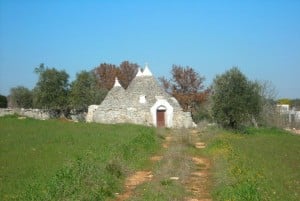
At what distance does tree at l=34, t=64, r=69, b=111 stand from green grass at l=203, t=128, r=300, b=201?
33.6 m

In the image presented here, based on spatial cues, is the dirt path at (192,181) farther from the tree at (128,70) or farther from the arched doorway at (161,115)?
the tree at (128,70)

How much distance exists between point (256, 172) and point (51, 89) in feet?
137

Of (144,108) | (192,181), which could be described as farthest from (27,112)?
(192,181)

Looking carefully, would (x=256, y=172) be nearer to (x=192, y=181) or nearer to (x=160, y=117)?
(x=192, y=181)

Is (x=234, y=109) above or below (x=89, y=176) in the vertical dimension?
above

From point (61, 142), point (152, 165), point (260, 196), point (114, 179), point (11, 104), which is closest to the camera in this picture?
point (260, 196)

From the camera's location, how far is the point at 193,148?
21.8m

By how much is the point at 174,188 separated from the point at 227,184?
1.52 meters

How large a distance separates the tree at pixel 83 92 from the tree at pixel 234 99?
25.5 metres

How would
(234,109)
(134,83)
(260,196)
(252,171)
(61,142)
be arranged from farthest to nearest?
(134,83) < (234,109) < (61,142) < (252,171) < (260,196)

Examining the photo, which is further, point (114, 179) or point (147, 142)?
point (147, 142)

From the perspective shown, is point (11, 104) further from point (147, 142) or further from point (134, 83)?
point (147, 142)

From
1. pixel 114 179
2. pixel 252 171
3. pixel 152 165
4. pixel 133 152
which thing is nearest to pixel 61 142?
pixel 133 152

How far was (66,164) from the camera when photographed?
13.9 metres
